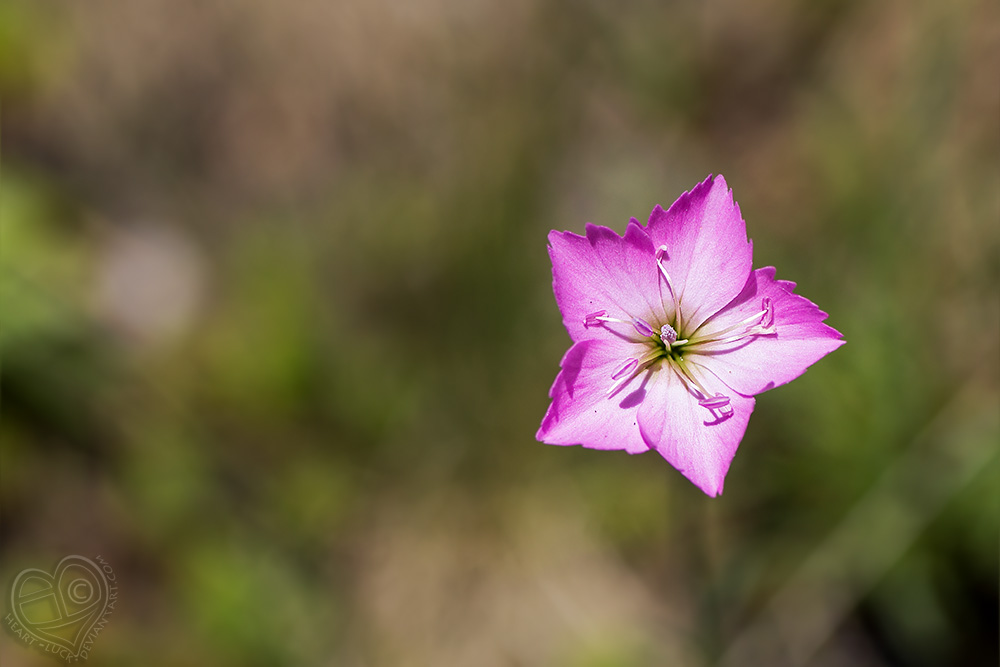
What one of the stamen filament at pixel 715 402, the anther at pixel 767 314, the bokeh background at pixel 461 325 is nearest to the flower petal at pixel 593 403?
the stamen filament at pixel 715 402

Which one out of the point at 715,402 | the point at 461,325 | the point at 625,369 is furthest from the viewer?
the point at 461,325

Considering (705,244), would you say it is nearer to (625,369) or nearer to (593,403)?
(625,369)

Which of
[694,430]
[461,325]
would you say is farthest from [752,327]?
[461,325]

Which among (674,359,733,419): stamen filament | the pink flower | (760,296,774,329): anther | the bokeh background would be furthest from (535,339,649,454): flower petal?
the bokeh background

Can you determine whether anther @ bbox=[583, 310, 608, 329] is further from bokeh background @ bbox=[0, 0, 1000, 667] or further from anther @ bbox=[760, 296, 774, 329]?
bokeh background @ bbox=[0, 0, 1000, 667]

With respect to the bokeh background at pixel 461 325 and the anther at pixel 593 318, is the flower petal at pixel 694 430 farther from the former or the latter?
the bokeh background at pixel 461 325
